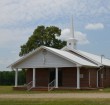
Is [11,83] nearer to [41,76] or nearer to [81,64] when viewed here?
[41,76]

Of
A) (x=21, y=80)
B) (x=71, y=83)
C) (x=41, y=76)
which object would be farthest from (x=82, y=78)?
(x=21, y=80)

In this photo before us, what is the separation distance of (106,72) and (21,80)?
22319mm

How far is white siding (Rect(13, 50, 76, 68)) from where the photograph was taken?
41312 mm

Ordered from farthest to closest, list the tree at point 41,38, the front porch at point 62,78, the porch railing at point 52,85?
the tree at point 41,38 → the front porch at point 62,78 → the porch railing at point 52,85

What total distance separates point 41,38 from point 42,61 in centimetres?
2010

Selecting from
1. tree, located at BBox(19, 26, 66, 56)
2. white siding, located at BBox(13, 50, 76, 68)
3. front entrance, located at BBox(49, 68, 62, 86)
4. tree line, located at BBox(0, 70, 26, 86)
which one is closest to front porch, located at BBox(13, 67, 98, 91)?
front entrance, located at BBox(49, 68, 62, 86)

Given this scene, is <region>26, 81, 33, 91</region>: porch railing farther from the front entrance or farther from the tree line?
the tree line

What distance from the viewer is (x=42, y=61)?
4281 centimetres

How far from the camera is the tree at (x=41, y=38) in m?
62.2

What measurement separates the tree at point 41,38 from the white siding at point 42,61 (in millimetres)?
17914

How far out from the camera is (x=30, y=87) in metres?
43.1

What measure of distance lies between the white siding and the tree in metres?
17.9

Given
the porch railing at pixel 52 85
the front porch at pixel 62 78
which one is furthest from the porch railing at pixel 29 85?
the porch railing at pixel 52 85

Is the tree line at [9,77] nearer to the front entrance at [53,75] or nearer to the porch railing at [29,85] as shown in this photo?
the front entrance at [53,75]
